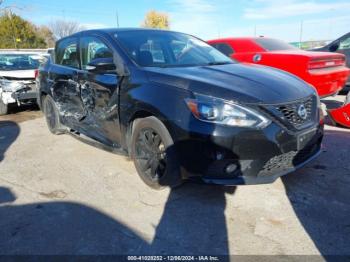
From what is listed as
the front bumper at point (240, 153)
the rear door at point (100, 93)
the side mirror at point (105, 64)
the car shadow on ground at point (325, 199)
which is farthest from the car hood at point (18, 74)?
the car shadow on ground at point (325, 199)

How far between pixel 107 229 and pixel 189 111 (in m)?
1.21

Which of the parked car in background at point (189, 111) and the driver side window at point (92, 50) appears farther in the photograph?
the driver side window at point (92, 50)

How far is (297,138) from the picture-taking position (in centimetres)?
284

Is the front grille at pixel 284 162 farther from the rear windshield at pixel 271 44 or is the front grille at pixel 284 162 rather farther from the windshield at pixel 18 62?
the windshield at pixel 18 62

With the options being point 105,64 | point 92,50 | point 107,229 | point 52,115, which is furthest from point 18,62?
point 107,229

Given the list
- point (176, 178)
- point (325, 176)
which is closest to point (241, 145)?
point (176, 178)

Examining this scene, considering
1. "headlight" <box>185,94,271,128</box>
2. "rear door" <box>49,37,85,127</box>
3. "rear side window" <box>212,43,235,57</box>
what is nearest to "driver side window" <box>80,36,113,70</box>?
"rear door" <box>49,37,85,127</box>

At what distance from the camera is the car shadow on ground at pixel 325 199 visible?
2.47 m

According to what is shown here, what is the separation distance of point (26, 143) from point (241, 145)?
3.97 meters

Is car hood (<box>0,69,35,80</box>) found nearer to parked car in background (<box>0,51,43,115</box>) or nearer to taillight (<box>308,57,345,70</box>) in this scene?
parked car in background (<box>0,51,43,115</box>)

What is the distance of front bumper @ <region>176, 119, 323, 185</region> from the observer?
2.68 metres

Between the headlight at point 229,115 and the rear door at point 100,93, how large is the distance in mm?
1217

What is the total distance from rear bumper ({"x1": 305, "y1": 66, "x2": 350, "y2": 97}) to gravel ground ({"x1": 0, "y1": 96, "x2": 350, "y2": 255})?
2028 millimetres

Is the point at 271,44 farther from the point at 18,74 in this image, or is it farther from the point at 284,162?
the point at 18,74
